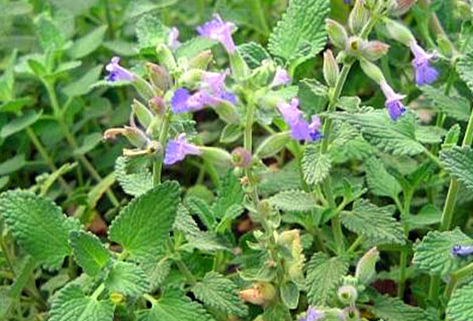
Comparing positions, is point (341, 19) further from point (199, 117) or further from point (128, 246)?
point (128, 246)

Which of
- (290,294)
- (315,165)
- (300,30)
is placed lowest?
(290,294)

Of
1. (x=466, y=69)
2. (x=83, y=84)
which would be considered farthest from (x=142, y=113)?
(x=83, y=84)

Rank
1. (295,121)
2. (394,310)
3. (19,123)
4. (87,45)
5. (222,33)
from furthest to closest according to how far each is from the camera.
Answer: (87,45) → (19,123) → (394,310) → (222,33) → (295,121)

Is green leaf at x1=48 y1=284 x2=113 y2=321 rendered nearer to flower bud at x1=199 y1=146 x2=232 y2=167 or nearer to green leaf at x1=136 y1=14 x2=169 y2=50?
flower bud at x1=199 y1=146 x2=232 y2=167

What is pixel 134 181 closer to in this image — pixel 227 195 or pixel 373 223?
pixel 227 195

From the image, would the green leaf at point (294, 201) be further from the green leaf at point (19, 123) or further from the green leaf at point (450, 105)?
the green leaf at point (19, 123)

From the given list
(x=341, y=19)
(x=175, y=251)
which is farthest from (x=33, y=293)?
(x=341, y=19)
